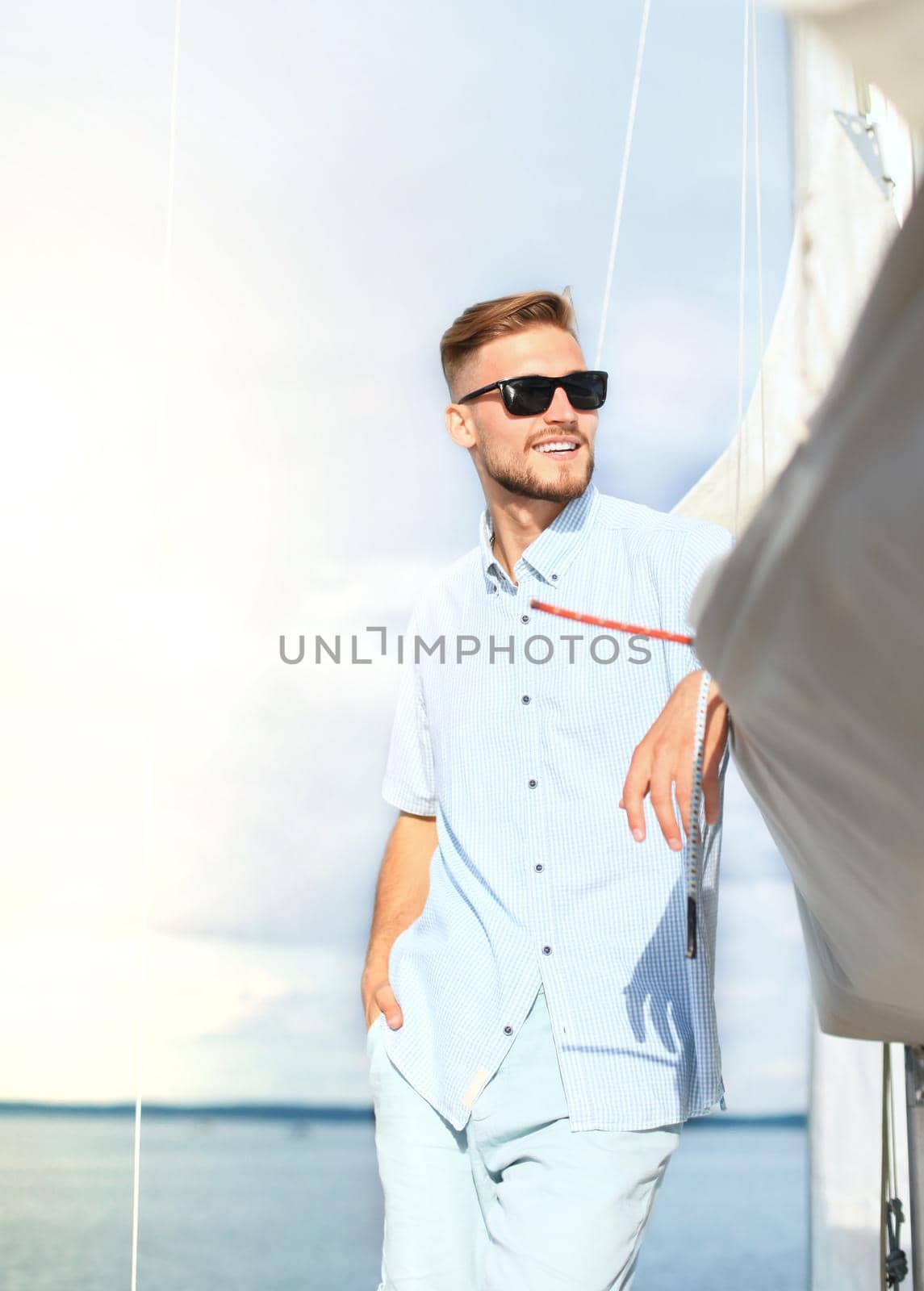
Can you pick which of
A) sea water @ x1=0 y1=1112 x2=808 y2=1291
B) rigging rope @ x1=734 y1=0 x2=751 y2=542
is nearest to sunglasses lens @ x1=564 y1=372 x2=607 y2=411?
rigging rope @ x1=734 y1=0 x2=751 y2=542

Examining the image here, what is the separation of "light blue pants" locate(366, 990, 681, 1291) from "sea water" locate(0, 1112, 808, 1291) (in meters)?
1.13

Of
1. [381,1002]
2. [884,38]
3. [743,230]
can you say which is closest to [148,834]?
[381,1002]

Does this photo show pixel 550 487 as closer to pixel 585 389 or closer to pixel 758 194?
pixel 585 389

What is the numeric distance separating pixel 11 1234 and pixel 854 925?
101 inches

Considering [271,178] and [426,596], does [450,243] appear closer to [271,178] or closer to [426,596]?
[271,178]

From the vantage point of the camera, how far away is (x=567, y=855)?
1.68m

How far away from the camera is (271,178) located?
312 centimetres

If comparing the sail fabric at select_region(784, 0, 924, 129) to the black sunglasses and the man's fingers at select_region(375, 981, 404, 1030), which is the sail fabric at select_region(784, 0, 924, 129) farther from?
the man's fingers at select_region(375, 981, 404, 1030)

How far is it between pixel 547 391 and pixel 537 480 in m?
0.13

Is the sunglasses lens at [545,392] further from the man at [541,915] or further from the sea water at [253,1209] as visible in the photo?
the sea water at [253,1209]

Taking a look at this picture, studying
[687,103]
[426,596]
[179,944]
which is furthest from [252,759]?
[687,103]

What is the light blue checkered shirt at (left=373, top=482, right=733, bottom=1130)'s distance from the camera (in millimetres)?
1609

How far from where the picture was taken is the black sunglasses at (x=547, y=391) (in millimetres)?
1921

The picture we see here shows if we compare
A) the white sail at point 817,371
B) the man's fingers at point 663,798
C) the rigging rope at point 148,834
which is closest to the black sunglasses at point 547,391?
the white sail at point 817,371
